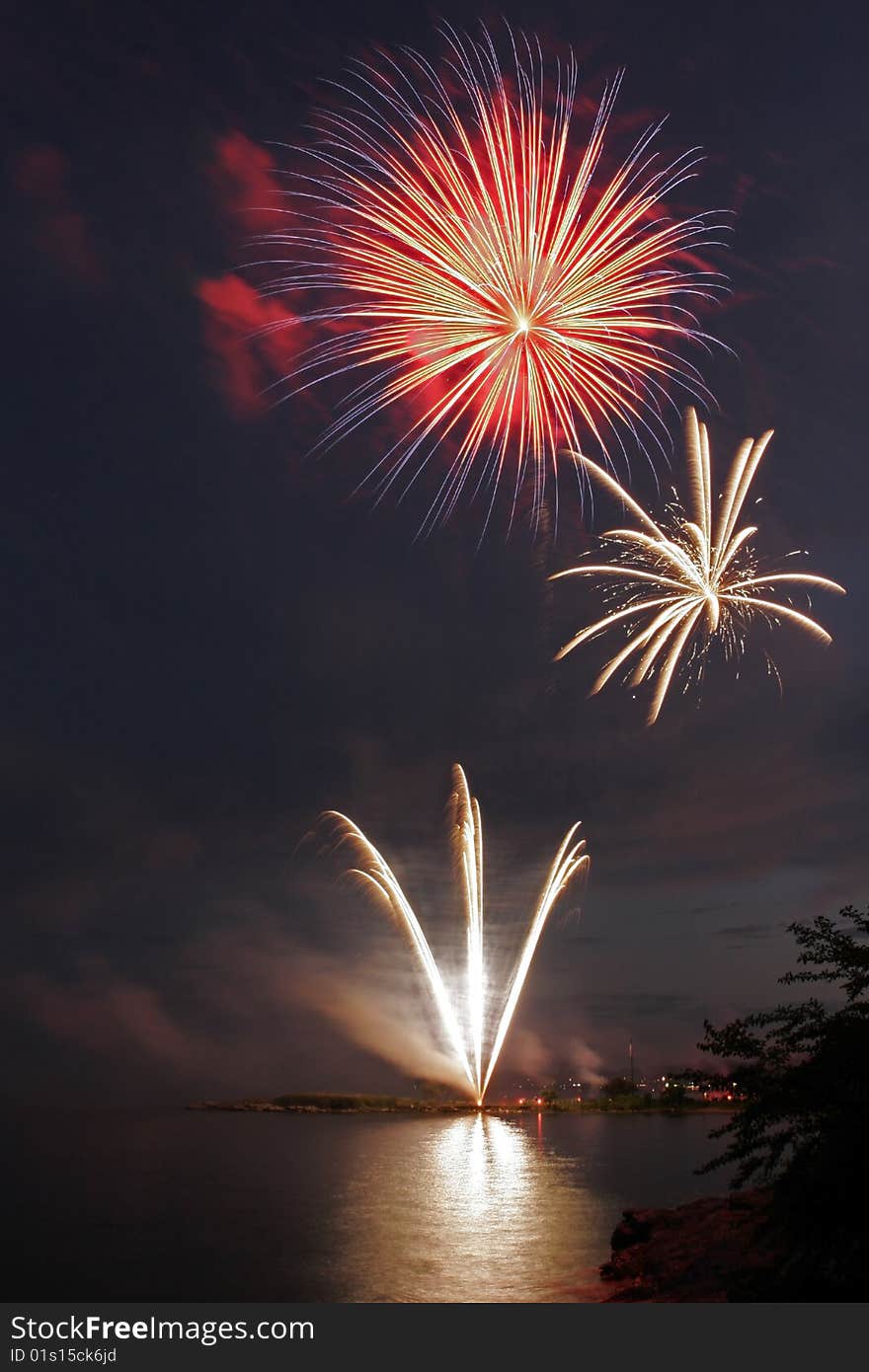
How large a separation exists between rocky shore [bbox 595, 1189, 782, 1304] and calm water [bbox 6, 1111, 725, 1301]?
5.33ft

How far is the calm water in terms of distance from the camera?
28500 mm

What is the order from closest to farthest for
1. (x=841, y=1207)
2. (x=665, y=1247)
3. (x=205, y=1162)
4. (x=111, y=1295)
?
(x=841, y=1207), (x=665, y=1247), (x=111, y=1295), (x=205, y=1162)

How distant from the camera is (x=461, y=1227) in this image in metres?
37.9

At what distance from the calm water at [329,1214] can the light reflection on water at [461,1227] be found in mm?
94

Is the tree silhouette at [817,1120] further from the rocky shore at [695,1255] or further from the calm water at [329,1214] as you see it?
the calm water at [329,1214]

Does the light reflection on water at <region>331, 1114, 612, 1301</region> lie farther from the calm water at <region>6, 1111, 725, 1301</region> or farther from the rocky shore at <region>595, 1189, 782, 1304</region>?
the rocky shore at <region>595, 1189, 782, 1304</region>

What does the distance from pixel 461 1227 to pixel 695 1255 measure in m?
16.8

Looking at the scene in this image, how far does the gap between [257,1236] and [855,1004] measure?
26650mm

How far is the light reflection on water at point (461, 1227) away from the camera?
27.5m

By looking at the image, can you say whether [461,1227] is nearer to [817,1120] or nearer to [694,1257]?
[694,1257]

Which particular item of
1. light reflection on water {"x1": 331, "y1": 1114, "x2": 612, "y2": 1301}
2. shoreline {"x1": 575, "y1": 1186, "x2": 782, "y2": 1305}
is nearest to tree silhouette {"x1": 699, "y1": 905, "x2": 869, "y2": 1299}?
shoreline {"x1": 575, "y1": 1186, "x2": 782, "y2": 1305}
